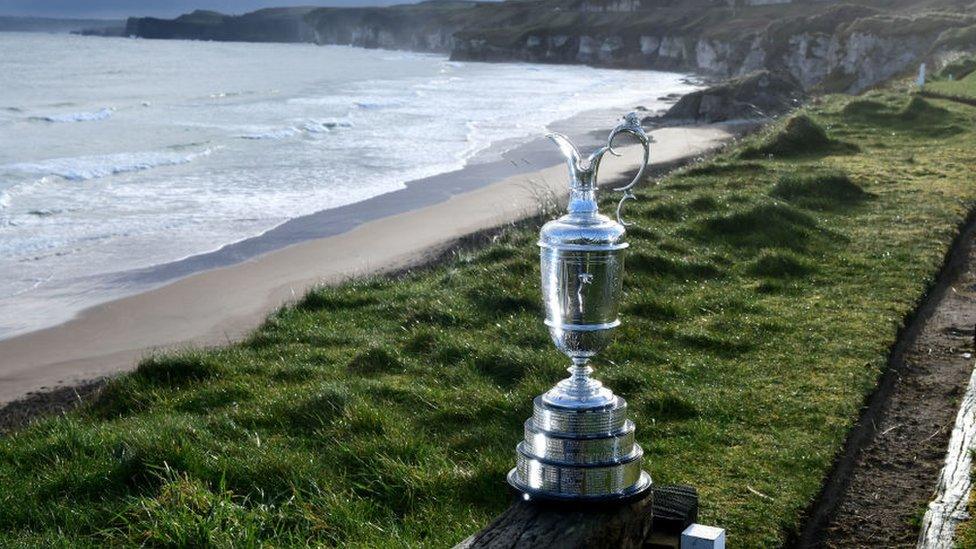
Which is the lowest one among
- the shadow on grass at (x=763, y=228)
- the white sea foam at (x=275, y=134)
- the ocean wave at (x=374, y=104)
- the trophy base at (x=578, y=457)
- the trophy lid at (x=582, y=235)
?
the ocean wave at (x=374, y=104)

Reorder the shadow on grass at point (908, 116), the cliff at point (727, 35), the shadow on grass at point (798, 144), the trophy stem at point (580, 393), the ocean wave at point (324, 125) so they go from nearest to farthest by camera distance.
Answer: the trophy stem at point (580, 393) → the shadow on grass at point (798, 144) → the shadow on grass at point (908, 116) → the ocean wave at point (324, 125) → the cliff at point (727, 35)

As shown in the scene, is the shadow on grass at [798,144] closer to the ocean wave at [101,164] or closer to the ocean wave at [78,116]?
the ocean wave at [101,164]

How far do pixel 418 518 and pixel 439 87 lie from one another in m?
63.0

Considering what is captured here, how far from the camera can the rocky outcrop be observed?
131 ft

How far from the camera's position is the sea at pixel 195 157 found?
671 inches

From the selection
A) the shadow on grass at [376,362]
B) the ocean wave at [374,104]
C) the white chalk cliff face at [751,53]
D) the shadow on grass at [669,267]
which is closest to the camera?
the shadow on grass at [376,362]

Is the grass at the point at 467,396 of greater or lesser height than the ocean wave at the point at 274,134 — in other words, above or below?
above

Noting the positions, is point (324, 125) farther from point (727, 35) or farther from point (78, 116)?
point (727, 35)

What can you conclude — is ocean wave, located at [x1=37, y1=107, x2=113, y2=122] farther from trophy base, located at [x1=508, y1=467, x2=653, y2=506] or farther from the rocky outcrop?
trophy base, located at [x1=508, y1=467, x2=653, y2=506]

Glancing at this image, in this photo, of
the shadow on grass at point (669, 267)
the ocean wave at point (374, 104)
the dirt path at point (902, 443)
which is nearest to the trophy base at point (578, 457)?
the dirt path at point (902, 443)

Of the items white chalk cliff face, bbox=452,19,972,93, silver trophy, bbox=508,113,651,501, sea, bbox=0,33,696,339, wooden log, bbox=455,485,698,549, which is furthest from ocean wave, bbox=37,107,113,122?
wooden log, bbox=455,485,698,549

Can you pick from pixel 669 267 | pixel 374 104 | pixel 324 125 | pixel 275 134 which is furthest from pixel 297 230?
pixel 374 104

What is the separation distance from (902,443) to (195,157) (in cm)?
2656

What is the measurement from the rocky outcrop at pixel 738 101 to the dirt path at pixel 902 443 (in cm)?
3070
